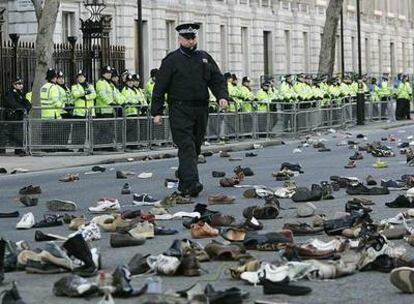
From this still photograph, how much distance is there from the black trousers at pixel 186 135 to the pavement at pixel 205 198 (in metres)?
0.35

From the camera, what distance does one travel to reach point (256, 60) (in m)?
→ 58.2

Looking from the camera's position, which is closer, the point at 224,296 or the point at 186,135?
the point at 224,296

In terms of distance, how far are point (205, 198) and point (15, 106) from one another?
1377 cm

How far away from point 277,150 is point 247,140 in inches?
207

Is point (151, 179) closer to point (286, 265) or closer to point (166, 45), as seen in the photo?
point (286, 265)

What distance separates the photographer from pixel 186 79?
1426 cm

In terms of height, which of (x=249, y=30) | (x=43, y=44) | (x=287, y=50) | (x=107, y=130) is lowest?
(x=107, y=130)

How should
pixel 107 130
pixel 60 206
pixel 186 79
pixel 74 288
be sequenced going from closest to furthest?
pixel 74 288, pixel 60 206, pixel 186 79, pixel 107 130

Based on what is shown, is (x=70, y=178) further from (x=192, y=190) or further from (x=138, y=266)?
(x=138, y=266)

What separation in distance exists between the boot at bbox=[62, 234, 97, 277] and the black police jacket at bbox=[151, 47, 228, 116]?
564cm

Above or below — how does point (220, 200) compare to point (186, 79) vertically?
below

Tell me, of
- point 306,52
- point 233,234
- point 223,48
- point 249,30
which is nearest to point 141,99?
point 233,234

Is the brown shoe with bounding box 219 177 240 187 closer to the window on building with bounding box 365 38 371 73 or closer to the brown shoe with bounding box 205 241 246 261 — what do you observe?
the brown shoe with bounding box 205 241 246 261

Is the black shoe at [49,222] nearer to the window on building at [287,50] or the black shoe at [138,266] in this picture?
the black shoe at [138,266]
